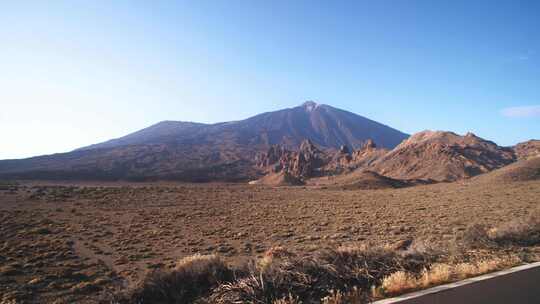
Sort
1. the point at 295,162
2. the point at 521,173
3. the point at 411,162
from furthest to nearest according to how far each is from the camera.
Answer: the point at 295,162 < the point at 411,162 < the point at 521,173

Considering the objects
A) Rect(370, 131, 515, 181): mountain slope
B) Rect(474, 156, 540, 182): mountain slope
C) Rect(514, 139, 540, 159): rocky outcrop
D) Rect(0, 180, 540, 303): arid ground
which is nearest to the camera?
Rect(0, 180, 540, 303): arid ground

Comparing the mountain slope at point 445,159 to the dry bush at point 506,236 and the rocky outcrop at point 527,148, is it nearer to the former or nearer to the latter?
the rocky outcrop at point 527,148

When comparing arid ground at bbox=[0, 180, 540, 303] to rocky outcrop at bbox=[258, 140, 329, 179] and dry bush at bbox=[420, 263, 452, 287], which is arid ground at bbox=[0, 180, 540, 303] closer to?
dry bush at bbox=[420, 263, 452, 287]

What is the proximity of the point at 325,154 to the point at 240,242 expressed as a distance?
407 feet

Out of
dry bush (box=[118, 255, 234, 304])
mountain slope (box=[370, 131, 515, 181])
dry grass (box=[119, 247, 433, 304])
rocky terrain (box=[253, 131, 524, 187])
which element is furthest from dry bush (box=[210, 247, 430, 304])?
mountain slope (box=[370, 131, 515, 181])

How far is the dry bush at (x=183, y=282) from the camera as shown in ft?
20.8

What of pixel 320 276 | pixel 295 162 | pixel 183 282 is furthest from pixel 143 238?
pixel 295 162

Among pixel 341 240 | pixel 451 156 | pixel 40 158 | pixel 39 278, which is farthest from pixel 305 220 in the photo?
pixel 40 158

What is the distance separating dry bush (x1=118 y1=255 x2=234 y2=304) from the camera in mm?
6349

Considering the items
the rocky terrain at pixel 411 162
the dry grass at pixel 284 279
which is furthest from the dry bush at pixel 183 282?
the rocky terrain at pixel 411 162

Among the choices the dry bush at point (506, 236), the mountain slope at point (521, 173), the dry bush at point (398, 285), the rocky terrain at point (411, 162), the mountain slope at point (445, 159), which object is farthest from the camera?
the mountain slope at point (445, 159)

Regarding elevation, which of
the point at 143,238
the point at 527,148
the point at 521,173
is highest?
the point at 527,148

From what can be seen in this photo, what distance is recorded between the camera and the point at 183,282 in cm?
683

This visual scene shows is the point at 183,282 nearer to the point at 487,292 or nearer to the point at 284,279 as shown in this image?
the point at 284,279
